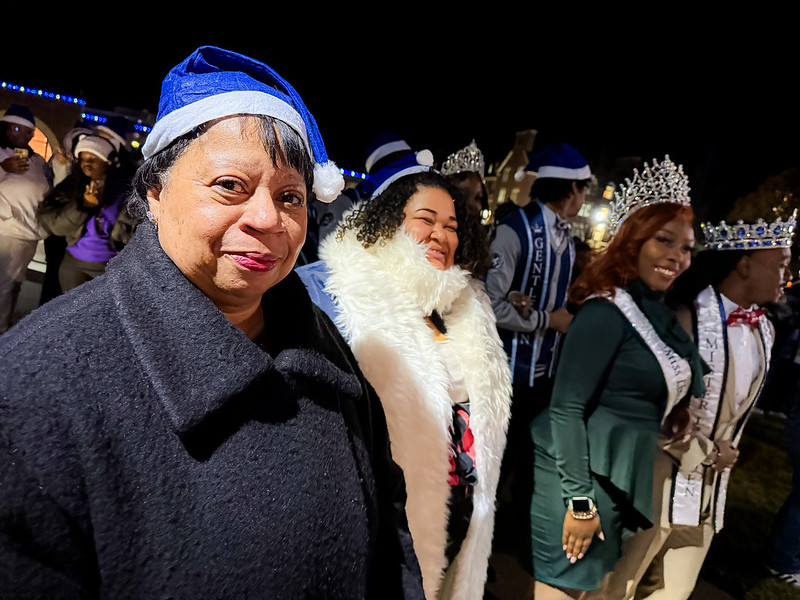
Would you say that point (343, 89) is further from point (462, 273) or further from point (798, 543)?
point (798, 543)

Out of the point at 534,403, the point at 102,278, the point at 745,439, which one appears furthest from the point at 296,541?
the point at 745,439

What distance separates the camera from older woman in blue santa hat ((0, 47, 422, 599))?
0.67m

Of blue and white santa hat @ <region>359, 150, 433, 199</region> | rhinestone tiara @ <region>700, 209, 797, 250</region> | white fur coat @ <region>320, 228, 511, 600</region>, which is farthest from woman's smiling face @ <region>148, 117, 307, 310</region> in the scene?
rhinestone tiara @ <region>700, 209, 797, 250</region>

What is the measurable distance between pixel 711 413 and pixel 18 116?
549cm

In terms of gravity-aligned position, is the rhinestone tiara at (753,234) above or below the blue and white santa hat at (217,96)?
above

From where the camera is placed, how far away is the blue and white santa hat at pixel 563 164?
3.35 m

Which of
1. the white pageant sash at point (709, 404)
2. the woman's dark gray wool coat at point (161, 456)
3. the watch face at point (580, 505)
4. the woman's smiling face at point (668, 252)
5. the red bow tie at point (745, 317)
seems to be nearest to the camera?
the woman's dark gray wool coat at point (161, 456)

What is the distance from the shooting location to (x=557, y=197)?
11.1 ft

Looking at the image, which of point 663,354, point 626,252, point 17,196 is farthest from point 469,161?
point 17,196

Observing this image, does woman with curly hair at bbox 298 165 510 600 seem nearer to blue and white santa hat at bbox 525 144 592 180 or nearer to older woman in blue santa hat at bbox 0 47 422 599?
older woman in blue santa hat at bbox 0 47 422 599

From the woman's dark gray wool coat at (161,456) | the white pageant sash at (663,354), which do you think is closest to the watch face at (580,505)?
the white pageant sash at (663,354)

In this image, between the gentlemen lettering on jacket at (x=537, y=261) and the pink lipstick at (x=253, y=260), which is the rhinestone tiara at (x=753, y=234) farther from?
the pink lipstick at (x=253, y=260)

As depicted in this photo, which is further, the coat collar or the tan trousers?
the tan trousers

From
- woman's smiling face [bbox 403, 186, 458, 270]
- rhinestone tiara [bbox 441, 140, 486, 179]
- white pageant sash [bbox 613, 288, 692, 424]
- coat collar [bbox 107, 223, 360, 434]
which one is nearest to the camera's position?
coat collar [bbox 107, 223, 360, 434]
